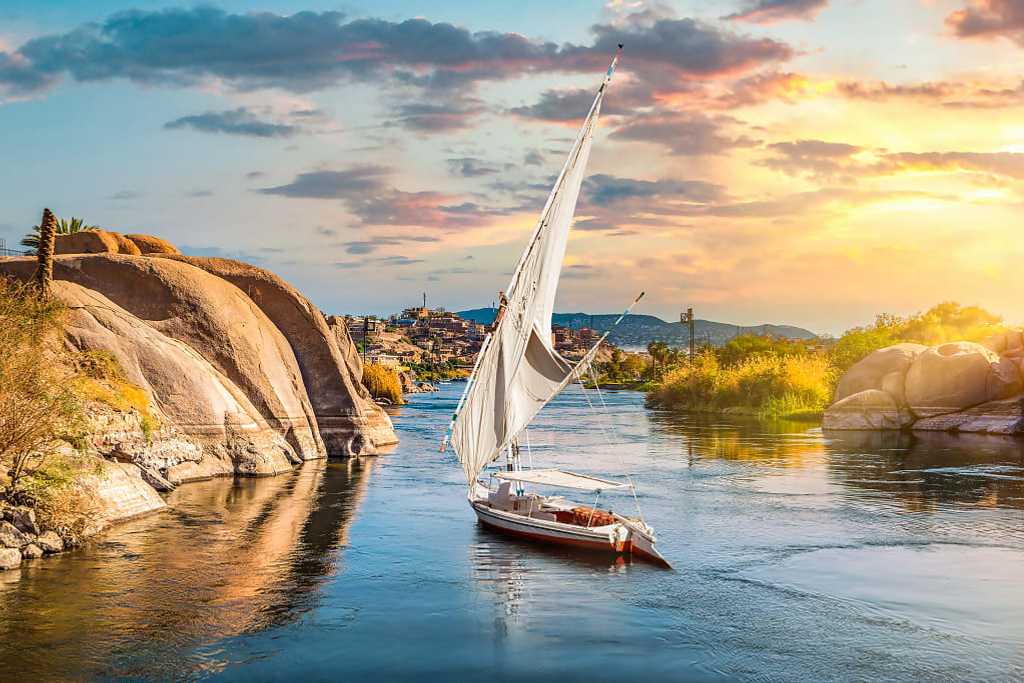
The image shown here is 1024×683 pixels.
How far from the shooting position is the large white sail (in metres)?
32.5

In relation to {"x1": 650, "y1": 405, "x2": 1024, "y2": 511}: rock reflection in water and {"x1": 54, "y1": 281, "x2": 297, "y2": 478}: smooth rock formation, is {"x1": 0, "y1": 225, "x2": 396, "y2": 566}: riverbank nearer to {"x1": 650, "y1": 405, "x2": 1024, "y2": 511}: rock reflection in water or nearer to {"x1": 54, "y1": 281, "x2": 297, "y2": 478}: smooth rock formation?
{"x1": 54, "y1": 281, "x2": 297, "y2": 478}: smooth rock formation

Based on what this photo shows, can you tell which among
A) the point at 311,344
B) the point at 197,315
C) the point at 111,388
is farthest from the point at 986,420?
the point at 111,388

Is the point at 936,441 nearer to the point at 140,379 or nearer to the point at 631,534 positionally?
the point at 631,534

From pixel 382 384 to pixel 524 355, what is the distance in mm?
79056

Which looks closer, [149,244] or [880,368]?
[149,244]

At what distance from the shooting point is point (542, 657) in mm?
19672

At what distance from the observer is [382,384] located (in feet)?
365

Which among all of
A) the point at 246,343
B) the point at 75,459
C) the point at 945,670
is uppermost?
the point at 246,343

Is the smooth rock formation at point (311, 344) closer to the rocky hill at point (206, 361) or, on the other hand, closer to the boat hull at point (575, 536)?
the rocky hill at point (206, 361)

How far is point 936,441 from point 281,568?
50.9m

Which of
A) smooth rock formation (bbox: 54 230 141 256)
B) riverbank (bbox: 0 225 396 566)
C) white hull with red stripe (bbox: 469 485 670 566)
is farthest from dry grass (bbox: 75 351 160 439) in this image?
smooth rock formation (bbox: 54 230 141 256)

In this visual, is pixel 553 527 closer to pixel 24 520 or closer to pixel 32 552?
pixel 32 552

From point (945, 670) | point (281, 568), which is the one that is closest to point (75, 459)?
point (281, 568)

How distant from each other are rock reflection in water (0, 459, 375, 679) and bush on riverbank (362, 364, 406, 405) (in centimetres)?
7376
